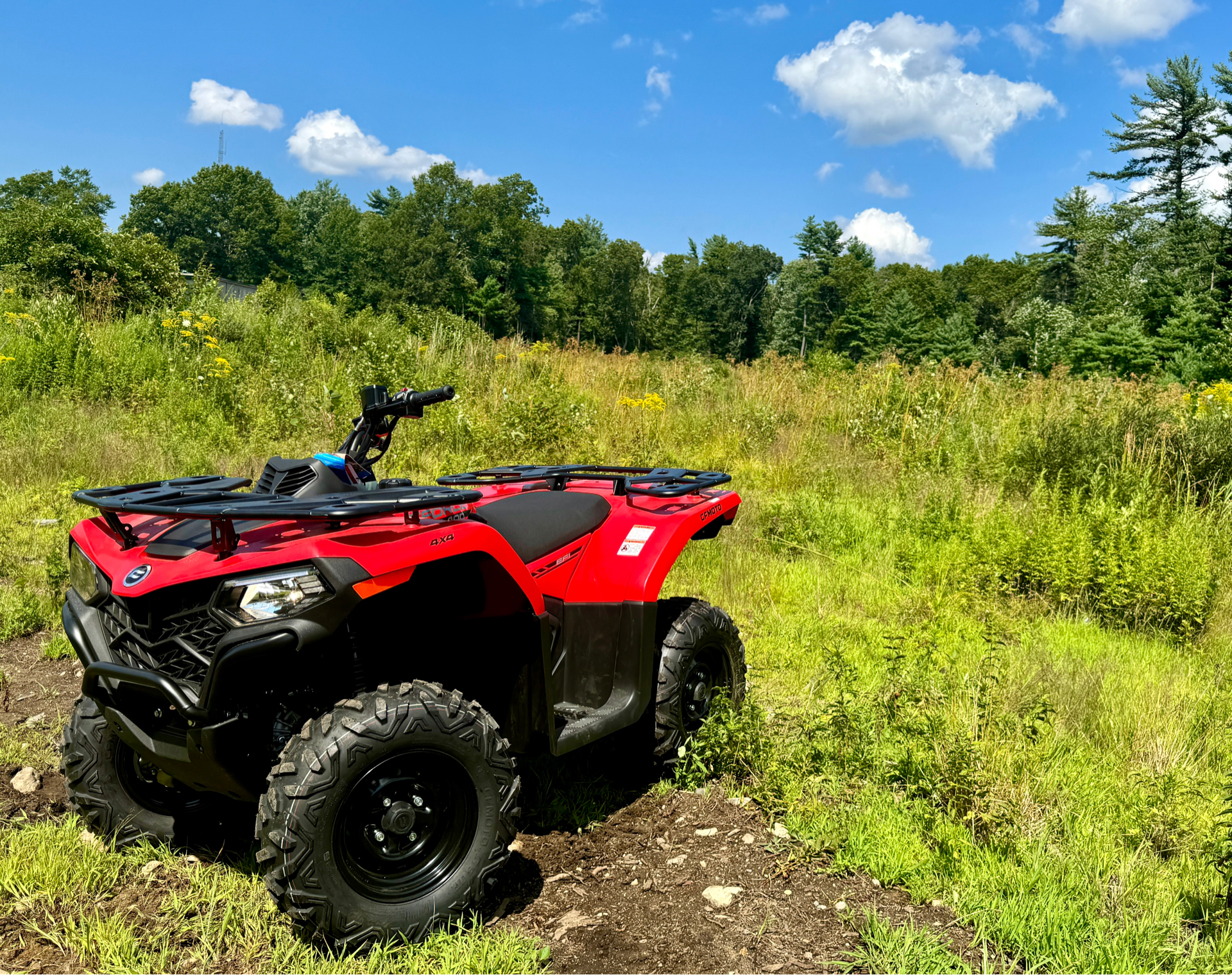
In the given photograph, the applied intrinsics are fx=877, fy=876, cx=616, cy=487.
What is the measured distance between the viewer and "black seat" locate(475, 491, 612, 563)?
2740 mm

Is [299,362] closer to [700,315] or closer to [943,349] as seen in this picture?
[943,349]

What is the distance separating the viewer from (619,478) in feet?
11.0

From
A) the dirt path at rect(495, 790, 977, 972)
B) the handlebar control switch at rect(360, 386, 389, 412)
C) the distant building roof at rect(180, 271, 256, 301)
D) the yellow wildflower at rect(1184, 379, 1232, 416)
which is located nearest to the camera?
the dirt path at rect(495, 790, 977, 972)

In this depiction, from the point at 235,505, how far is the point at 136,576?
1.03ft

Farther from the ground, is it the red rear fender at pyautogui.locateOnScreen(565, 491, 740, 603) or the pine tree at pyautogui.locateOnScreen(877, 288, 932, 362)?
the pine tree at pyautogui.locateOnScreen(877, 288, 932, 362)

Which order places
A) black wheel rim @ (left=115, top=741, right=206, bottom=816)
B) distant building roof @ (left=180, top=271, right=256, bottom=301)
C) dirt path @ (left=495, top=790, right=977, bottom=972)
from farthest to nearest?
distant building roof @ (left=180, top=271, right=256, bottom=301)
black wheel rim @ (left=115, top=741, right=206, bottom=816)
dirt path @ (left=495, top=790, right=977, bottom=972)

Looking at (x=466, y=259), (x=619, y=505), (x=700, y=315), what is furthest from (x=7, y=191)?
(x=619, y=505)

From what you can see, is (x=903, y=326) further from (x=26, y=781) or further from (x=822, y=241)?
(x=26, y=781)

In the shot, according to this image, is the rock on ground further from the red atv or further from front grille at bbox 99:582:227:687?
front grille at bbox 99:582:227:687

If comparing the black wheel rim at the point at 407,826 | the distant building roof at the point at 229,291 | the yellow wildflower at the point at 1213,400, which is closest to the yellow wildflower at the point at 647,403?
the yellow wildflower at the point at 1213,400

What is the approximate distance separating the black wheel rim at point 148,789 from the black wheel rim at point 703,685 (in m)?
1.69

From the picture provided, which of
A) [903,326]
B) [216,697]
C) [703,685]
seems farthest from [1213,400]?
[903,326]

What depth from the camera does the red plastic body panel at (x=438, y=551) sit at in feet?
6.64

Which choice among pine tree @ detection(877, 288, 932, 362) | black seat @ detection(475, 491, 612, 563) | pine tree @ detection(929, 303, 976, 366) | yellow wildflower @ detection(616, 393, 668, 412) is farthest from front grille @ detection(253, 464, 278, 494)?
pine tree @ detection(877, 288, 932, 362)
